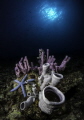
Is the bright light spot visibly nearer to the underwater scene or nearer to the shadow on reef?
the underwater scene

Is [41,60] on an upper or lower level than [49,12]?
lower

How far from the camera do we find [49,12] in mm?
9039

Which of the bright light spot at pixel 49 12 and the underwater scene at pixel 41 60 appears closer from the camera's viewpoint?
the underwater scene at pixel 41 60

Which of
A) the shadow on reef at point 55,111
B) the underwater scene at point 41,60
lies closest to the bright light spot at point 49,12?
the underwater scene at point 41,60

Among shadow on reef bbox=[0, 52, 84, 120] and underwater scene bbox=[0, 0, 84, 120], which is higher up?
underwater scene bbox=[0, 0, 84, 120]

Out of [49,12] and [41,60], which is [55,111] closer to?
[41,60]

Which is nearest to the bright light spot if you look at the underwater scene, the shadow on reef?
the underwater scene

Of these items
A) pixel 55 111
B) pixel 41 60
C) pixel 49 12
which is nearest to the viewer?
pixel 55 111

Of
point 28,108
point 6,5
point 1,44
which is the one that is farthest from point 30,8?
point 28,108

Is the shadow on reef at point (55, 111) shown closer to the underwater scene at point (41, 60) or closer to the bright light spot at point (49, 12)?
the underwater scene at point (41, 60)

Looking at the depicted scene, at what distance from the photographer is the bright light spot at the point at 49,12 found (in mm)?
8969

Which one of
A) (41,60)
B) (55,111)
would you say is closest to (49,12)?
(41,60)

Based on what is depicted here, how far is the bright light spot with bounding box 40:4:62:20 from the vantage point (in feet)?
29.4

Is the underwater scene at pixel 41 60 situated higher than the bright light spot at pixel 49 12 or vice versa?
the bright light spot at pixel 49 12
